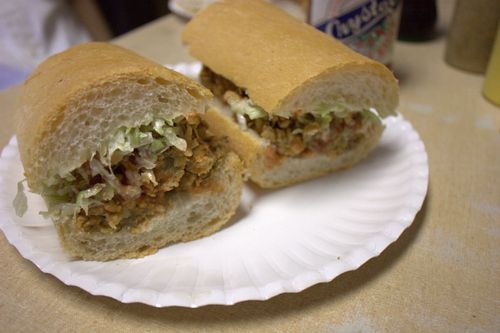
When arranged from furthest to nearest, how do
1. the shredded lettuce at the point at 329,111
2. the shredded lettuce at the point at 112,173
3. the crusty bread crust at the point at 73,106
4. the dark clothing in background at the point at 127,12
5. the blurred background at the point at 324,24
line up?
the dark clothing in background at the point at 127,12 < the blurred background at the point at 324,24 < the shredded lettuce at the point at 329,111 < the shredded lettuce at the point at 112,173 < the crusty bread crust at the point at 73,106

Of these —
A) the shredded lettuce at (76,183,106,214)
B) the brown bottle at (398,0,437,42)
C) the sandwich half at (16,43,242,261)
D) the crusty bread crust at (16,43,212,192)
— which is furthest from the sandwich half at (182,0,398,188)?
the brown bottle at (398,0,437,42)

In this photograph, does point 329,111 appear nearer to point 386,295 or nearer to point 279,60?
point 279,60

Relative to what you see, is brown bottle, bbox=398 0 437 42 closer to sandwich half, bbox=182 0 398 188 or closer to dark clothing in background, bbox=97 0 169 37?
sandwich half, bbox=182 0 398 188

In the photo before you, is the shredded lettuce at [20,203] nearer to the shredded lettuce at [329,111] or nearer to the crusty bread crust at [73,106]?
the crusty bread crust at [73,106]

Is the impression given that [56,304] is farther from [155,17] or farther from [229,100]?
[155,17]

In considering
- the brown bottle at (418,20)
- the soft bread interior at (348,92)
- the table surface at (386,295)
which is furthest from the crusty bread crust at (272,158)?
the brown bottle at (418,20)

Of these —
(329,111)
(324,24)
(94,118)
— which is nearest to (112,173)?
(94,118)

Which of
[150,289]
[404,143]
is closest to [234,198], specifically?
[150,289]
